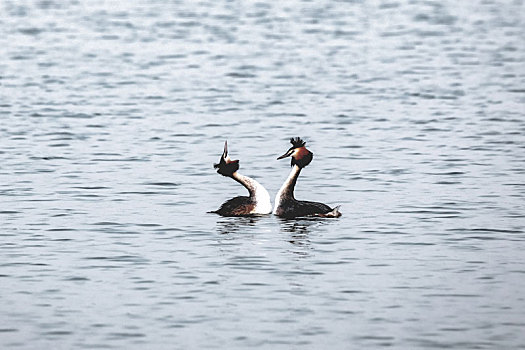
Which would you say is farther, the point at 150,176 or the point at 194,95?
the point at 194,95

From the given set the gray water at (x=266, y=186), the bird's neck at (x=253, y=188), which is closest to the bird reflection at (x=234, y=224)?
the gray water at (x=266, y=186)

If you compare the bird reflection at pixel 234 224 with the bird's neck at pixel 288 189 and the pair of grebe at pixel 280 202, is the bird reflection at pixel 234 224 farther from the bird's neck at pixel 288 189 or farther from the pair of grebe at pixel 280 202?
the bird's neck at pixel 288 189

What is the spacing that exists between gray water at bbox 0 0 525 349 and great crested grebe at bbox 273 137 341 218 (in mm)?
184

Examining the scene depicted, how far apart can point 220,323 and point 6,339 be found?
2.06 metres

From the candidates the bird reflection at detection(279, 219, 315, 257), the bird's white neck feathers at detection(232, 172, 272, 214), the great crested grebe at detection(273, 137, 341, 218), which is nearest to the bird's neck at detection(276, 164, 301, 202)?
the great crested grebe at detection(273, 137, 341, 218)

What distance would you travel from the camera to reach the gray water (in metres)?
13.3

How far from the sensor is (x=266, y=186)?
20.6 m

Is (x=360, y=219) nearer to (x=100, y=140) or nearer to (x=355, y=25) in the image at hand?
(x=100, y=140)

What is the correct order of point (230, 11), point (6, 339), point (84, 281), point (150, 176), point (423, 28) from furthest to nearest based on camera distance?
point (230, 11)
point (423, 28)
point (150, 176)
point (84, 281)
point (6, 339)

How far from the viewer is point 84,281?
48.3 ft

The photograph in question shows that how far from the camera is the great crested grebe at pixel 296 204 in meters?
18.0

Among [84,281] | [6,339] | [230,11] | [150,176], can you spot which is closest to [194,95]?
[150,176]

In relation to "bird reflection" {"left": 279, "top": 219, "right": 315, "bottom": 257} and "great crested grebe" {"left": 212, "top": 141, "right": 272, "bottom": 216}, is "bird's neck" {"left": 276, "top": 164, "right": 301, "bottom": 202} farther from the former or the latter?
"bird reflection" {"left": 279, "top": 219, "right": 315, "bottom": 257}

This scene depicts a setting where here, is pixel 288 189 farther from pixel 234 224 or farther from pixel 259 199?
pixel 234 224
